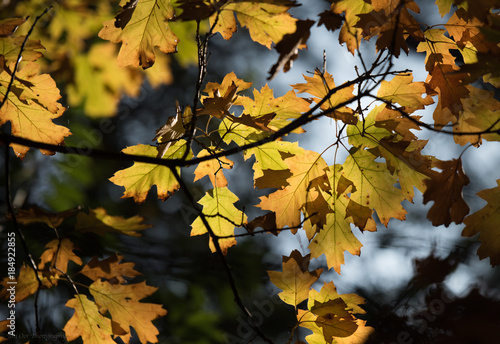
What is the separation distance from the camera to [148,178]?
4.85 ft

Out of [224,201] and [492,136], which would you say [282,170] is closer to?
[224,201]

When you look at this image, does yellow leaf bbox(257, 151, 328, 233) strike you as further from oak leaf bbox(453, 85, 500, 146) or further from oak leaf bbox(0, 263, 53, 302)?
oak leaf bbox(0, 263, 53, 302)

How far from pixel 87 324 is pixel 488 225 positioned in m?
1.54

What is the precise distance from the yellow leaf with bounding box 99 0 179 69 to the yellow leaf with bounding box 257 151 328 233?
0.63 m

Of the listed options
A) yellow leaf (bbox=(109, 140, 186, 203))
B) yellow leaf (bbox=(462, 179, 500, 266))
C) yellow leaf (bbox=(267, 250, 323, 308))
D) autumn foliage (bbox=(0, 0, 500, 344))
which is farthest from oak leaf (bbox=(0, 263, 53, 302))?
yellow leaf (bbox=(462, 179, 500, 266))

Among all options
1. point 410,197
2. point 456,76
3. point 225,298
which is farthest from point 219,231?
point 225,298

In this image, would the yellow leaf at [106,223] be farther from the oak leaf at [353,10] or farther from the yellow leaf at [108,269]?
the oak leaf at [353,10]

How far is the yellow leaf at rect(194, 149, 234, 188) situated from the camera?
1.49 m

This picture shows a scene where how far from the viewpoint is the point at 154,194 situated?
411 cm

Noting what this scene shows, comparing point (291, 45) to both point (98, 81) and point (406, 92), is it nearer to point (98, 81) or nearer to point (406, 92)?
point (406, 92)

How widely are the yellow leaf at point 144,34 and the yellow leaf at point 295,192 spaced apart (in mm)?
631

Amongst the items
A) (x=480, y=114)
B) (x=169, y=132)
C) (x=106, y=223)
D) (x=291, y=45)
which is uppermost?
(x=480, y=114)

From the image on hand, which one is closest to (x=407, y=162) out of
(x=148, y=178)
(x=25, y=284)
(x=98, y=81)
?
(x=148, y=178)

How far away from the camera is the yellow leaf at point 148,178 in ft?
4.75
